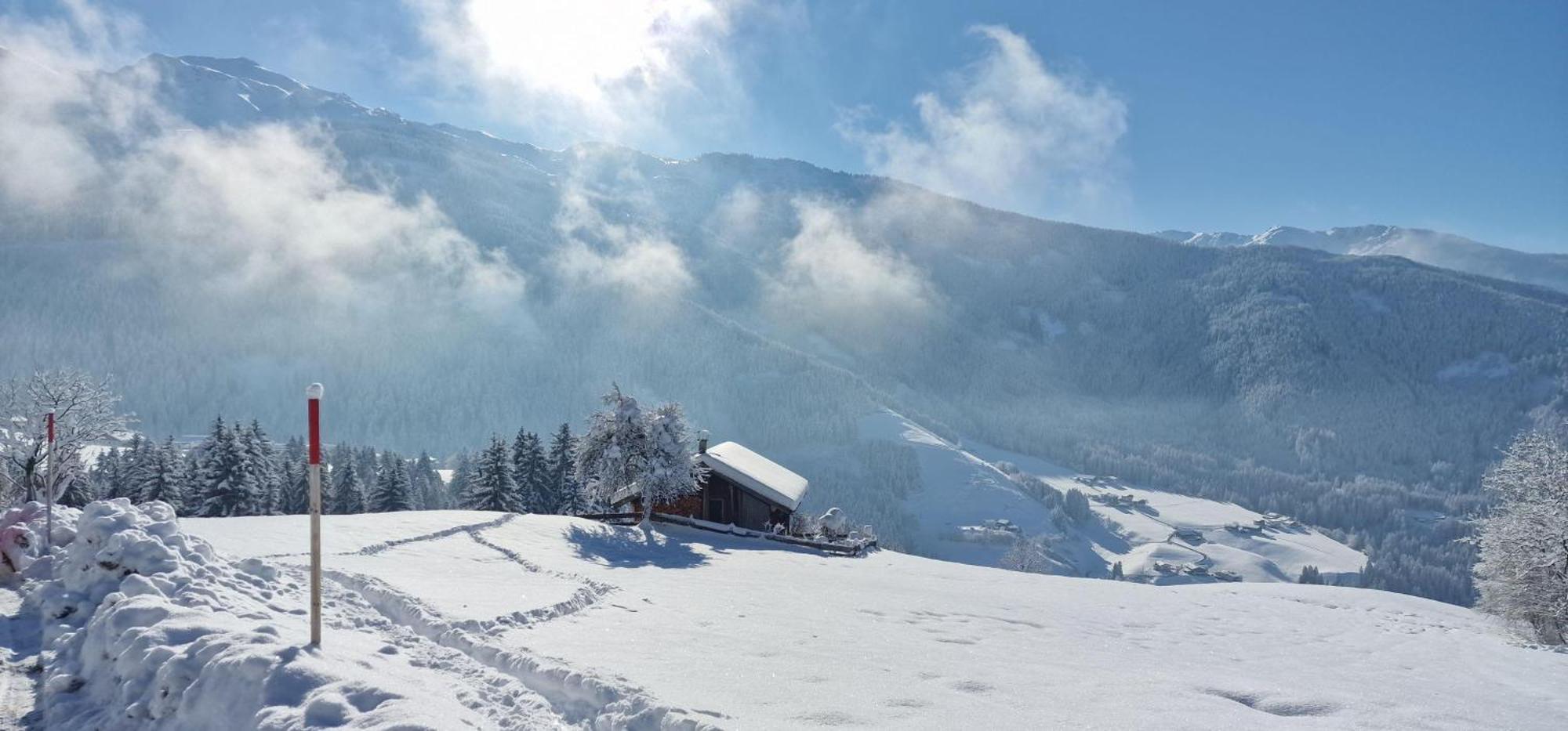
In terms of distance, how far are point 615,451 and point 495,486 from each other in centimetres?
1923

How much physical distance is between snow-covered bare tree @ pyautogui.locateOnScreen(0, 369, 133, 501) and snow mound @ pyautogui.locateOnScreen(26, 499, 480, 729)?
2617cm

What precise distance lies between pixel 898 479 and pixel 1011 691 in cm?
14068

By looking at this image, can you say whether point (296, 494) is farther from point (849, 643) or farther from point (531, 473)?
point (849, 643)

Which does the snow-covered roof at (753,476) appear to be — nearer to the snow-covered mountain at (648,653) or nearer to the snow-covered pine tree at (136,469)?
the snow-covered mountain at (648,653)

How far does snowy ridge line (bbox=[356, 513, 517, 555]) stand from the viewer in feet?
66.4

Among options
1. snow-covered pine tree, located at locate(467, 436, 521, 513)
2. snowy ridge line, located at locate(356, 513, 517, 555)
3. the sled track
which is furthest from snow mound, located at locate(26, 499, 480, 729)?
snow-covered pine tree, located at locate(467, 436, 521, 513)

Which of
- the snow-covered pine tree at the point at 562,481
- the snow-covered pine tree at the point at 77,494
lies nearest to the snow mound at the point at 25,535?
the snow-covered pine tree at the point at 77,494

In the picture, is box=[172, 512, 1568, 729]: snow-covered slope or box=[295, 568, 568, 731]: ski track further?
box=[172, 512, 1568, 729]: snow-covered slope

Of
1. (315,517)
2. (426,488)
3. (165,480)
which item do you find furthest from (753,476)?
(426,488)

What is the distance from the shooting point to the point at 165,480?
44.8m

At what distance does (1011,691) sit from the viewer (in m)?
11.3

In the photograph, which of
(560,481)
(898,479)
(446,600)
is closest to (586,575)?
(446,600)

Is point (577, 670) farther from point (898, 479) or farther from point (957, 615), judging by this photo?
point (898, 479)

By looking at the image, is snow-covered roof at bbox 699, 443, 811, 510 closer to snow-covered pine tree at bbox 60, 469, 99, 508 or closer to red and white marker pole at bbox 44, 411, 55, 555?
red and white marker pole at bbox 44, 411, 55, 555
